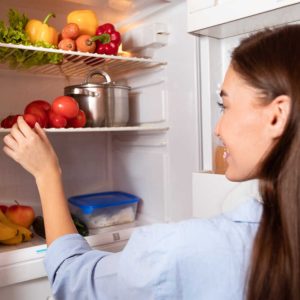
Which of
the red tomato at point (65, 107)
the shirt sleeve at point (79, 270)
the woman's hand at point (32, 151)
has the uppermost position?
the red tomato at point (65, 107)

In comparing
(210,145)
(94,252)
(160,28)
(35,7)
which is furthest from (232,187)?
(35,7)

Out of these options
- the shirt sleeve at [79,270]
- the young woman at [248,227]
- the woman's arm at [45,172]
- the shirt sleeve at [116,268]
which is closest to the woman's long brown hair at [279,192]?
the young woman at [248,227]

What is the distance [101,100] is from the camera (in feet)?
4.46

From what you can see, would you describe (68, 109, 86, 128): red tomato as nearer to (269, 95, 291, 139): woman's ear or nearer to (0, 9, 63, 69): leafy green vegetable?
(0, 9, 63, 69): leafy green vegetable

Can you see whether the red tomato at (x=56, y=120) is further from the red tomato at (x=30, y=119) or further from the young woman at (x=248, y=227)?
the young woman at (x=248, y=227)

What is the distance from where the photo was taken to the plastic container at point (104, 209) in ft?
4.84

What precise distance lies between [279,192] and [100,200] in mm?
1119

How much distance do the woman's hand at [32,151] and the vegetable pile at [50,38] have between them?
1.15 ft

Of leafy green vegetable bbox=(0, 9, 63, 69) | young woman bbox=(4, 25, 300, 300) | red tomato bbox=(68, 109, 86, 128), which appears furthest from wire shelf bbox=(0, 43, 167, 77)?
young woman bbox=(4, 25, 300, 300)

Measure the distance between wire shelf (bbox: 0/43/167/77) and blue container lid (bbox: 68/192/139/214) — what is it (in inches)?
21.9

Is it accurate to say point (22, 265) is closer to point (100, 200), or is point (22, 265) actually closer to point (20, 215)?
point (20, 215)

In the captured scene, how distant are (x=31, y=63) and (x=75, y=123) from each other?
27 cm

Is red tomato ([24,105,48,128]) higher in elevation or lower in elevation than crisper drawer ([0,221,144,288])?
higher

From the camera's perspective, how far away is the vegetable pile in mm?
1178
